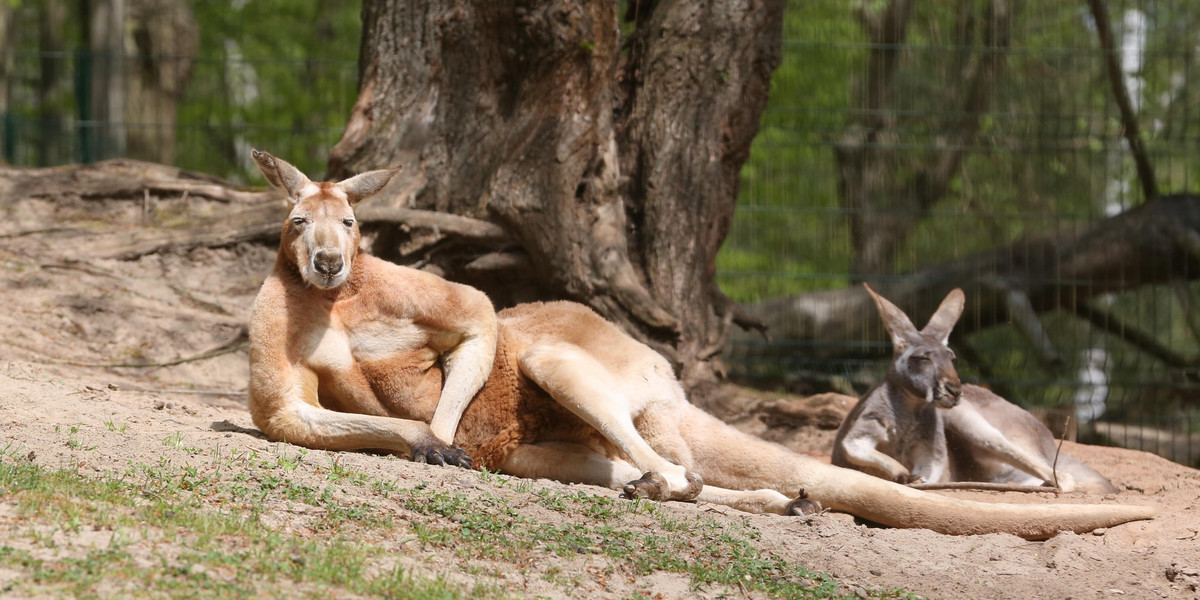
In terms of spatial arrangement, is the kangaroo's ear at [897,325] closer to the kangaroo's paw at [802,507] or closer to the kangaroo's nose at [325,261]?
the kangaroo's paw at [802,507]

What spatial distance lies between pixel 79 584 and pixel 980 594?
3.26m

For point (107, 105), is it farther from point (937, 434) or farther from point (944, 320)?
point (937, 434)

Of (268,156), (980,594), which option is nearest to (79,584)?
(268,156)

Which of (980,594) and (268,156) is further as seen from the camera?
(268,156)

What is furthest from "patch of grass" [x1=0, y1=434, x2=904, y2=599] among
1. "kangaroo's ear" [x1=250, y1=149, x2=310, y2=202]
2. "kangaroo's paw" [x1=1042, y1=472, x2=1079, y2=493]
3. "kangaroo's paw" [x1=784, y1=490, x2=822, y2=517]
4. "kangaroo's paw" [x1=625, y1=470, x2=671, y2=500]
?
"kangaroo's paw" [x1=1042, y1=472, x2=1079, y2=493]

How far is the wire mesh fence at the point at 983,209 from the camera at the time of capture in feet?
33.4

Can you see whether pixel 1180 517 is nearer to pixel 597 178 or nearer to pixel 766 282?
pixel 597 178

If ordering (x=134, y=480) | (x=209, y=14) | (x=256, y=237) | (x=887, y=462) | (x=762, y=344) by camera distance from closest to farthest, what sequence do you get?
(x=134, y=480)
(x=887, y=462)
(x=256, y=237)
(x=762, y=344)
(x=209, y=14)

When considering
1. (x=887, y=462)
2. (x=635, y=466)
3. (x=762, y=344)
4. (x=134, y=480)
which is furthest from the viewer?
(x=762, y=344)

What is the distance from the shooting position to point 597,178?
7895mm

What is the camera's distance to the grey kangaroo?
21.4 feet

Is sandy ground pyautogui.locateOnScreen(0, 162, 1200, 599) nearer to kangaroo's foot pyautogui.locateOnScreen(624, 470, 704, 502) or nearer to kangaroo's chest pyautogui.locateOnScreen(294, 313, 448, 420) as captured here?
kangaroo's foot pyautogui.locateOnScreen(624, 470, 704, 502)

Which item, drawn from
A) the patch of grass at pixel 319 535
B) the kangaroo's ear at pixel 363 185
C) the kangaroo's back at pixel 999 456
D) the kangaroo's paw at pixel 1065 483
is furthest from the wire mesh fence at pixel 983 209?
the patch of grass at pixel 319 535

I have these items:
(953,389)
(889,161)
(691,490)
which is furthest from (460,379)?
(889,161)
